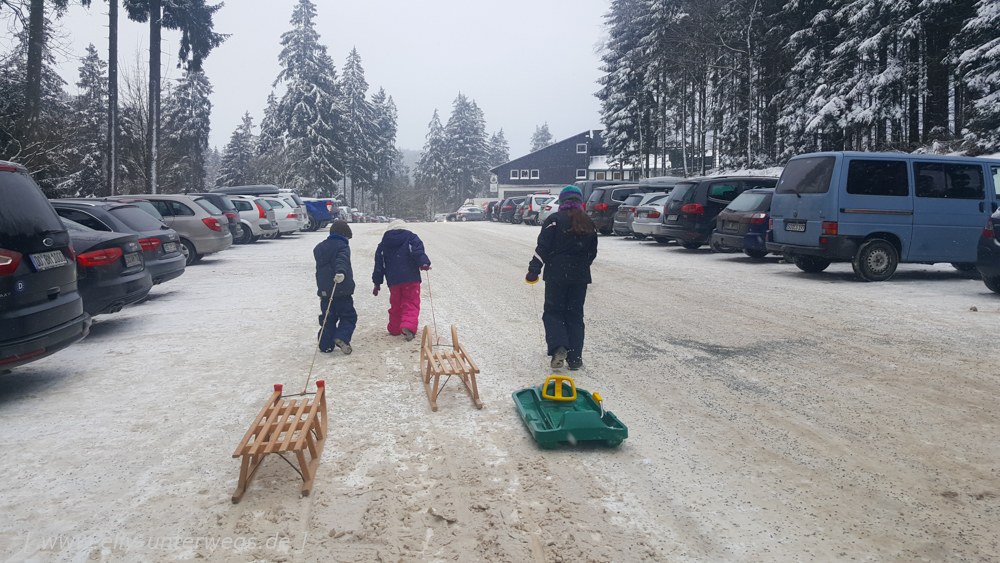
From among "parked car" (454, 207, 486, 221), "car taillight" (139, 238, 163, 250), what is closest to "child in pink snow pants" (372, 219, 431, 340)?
"car taillight" (139, 238, 163, 250)

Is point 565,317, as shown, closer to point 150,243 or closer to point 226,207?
point 150,243

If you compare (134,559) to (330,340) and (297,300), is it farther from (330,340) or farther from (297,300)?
(297,300)

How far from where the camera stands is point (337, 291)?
6930mm

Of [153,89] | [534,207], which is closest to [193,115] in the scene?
[153,89]

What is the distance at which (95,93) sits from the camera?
173 feet

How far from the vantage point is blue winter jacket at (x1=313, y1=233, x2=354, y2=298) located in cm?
699

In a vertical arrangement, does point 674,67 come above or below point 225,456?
above

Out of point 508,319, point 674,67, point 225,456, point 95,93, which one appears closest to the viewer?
point 225,456

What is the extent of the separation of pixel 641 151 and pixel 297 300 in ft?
126

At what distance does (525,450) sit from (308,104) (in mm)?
49557

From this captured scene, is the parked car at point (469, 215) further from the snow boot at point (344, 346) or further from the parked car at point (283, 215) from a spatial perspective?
the snow boot at point (344, 346)

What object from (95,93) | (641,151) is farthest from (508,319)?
(95,93)

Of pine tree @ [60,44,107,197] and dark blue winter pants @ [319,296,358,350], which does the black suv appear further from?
pine tree @ [60,44,107,197]

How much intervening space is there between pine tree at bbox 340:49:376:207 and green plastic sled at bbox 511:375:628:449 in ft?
191
